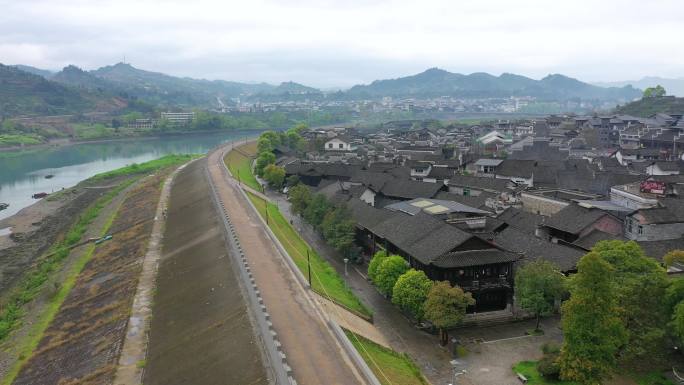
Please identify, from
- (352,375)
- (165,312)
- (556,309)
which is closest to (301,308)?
(352,375)

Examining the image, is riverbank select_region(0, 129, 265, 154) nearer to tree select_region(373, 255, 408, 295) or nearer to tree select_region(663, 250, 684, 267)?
tree select_region(373, 255, 408, 295)

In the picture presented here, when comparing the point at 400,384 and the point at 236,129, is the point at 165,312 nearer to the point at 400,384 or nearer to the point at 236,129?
the point at 400,384

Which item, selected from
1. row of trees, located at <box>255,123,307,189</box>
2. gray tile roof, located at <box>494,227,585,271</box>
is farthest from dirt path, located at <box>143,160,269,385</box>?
row of trees, located at <box>255,123,307,189</box>

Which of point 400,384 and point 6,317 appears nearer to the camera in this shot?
point 400,384

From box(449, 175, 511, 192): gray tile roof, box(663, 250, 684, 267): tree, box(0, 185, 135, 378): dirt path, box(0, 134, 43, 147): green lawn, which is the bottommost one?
box(0, 185, 135, 378): dirt path

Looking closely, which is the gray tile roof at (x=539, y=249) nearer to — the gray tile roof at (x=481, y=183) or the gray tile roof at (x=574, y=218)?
the gray tile roof at (x=574, y=218)
